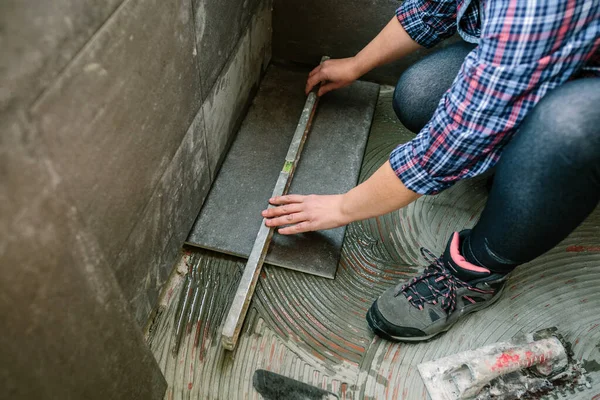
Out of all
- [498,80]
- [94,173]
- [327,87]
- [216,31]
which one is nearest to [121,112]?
[94,173]

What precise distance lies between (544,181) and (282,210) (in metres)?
0.67

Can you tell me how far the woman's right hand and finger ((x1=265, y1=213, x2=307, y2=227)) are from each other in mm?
555

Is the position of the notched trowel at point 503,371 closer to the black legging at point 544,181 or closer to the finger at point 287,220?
the black legging at point 544,181

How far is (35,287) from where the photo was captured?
608 millimetres

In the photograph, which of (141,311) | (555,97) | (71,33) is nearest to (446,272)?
(555,97)

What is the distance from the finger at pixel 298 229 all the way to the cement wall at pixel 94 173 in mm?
297

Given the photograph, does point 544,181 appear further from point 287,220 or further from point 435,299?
point 287,220

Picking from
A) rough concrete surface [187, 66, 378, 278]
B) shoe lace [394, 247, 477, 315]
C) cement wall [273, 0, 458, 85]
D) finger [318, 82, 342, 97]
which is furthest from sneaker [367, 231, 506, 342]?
cement wall [273, 0, 458, 85]

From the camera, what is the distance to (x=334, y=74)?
5.17 feet

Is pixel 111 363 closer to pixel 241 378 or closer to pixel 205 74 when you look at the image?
pixel 241 378

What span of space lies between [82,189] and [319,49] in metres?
1.30

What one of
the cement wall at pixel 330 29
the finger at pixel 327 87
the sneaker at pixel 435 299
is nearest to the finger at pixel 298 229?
the sneaker at pixel 435 299

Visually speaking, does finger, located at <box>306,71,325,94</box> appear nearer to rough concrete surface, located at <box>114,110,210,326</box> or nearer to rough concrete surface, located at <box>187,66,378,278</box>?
rough concrete surface, located at <box>187,66,378,278</box>

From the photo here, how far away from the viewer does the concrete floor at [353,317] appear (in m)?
1.20
